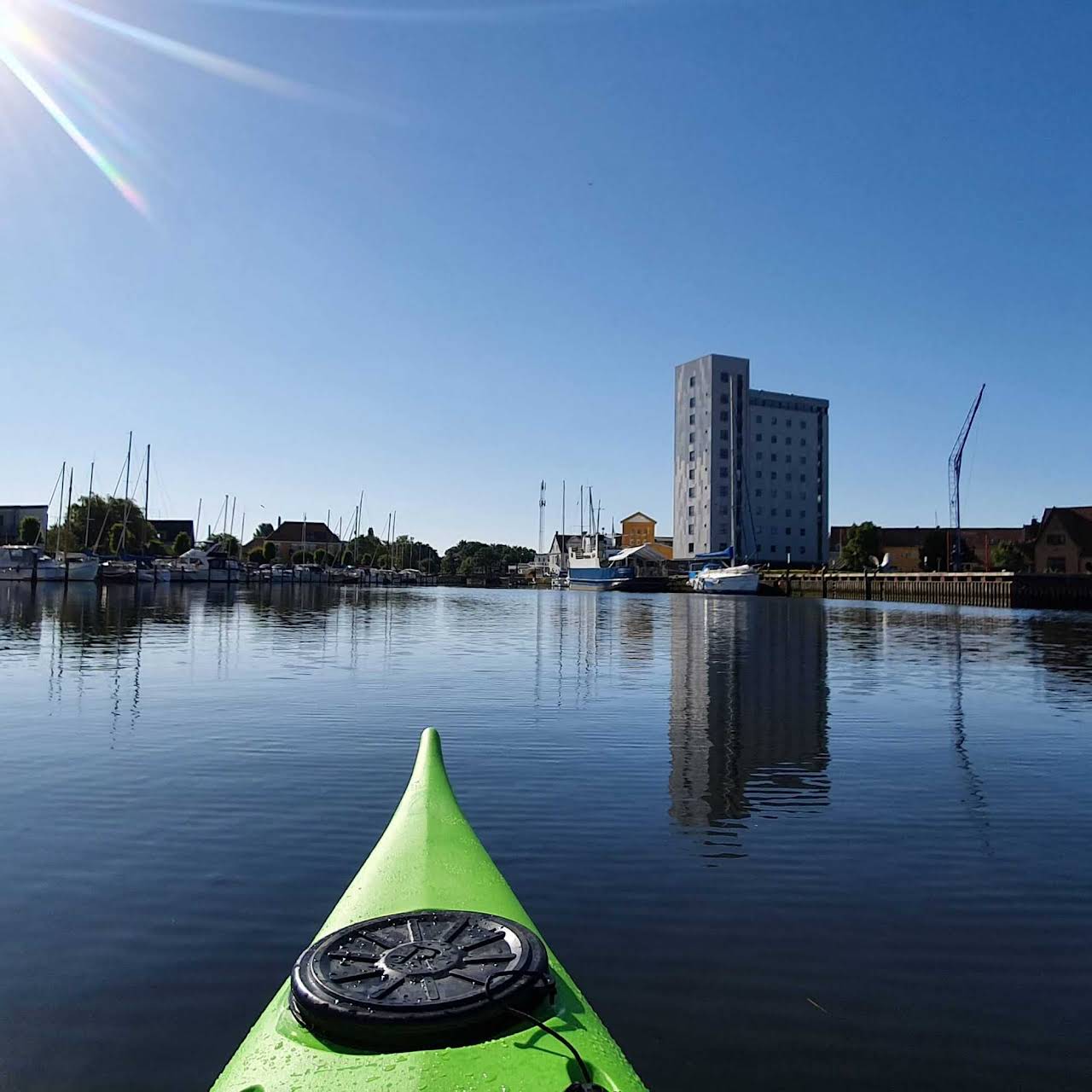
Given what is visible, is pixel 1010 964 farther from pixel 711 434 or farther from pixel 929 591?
pixel 711 434

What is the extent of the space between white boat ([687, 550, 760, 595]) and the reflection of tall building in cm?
6421

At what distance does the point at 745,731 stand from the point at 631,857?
7070 mm

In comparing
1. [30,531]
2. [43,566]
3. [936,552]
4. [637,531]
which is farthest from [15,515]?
[936,552]

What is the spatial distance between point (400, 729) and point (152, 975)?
8.83 meters

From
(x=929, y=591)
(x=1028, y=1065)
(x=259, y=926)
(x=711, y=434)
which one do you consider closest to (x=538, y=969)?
(x=1028, y=1065)

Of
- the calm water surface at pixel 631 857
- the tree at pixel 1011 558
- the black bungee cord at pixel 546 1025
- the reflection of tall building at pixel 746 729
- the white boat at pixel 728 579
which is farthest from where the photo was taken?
the tree at pixel 1011 558

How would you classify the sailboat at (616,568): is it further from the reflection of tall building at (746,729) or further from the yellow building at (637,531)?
the reflection of tall building at (746,729)

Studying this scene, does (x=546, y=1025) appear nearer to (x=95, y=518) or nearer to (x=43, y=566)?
(x=43, y=566)

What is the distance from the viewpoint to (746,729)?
14992 mm

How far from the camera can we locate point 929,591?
3425 inches

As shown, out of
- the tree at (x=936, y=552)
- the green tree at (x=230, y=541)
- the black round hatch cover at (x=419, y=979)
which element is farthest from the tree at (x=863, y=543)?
the black round hatch cover at (x=419, y=979)

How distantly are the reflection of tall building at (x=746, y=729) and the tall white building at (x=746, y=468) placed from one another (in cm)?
8824

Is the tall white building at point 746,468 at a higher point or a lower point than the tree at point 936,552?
higher

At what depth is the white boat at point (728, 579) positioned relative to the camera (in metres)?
96.6
